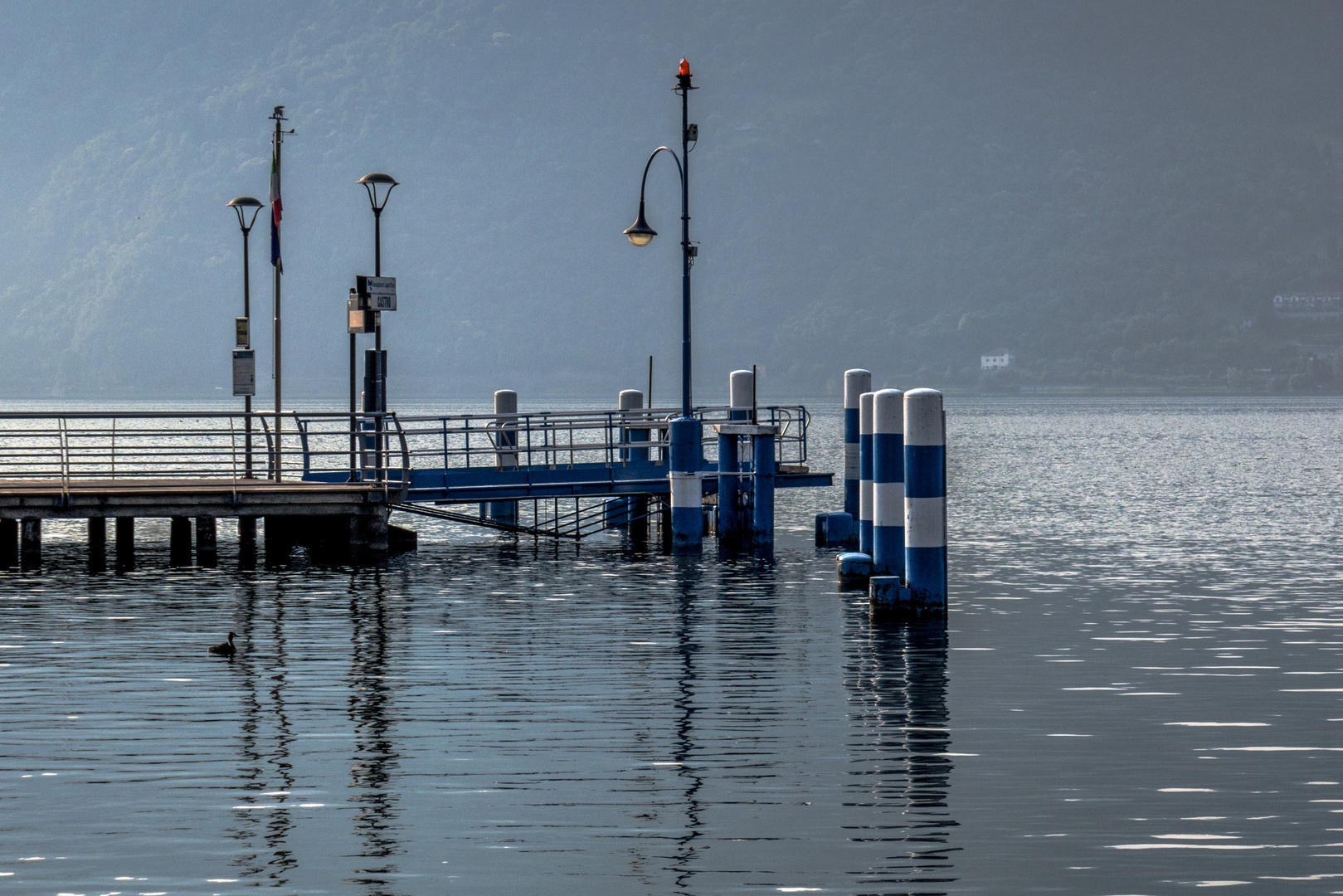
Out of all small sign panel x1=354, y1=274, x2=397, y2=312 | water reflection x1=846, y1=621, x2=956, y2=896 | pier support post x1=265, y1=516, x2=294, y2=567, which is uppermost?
small sign panel x1=354, y1=274, x2=397, y2=312

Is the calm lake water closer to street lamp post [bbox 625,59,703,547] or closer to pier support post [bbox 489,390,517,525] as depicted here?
street lamp post [bbox 625,59,703,547]

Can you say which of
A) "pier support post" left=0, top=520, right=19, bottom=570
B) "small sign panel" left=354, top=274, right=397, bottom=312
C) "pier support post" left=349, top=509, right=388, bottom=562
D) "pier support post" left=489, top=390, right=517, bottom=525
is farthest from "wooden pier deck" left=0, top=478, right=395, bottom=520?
"pier support post" left=489, top=390, right=517, bottom=525

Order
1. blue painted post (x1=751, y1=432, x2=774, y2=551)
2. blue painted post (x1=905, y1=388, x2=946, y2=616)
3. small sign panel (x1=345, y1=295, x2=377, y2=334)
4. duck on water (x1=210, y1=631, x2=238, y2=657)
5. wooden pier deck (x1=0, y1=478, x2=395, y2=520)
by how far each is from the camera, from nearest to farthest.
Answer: duck on water (x1=210, y1=631, x2=238, y2=657) < blue painted post (x1=905, y1=388, x2=946, y2=616) < wooden pier deck (x1=0, y1=478, x2=395, y2=520) < small sign panel (x1=345, y1=295, x2=377, y2=334) < blue painted post (x1=751, y1=432, x2=774, y2=551)

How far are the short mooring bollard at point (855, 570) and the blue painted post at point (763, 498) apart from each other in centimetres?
549

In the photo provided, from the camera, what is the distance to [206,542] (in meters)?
27.4

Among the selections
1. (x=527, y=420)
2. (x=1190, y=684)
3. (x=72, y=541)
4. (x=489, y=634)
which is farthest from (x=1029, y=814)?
(x=72, y=541)

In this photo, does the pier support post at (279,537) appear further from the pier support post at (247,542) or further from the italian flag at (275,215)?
the italian flag at (275,215)

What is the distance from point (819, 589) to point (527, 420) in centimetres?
934

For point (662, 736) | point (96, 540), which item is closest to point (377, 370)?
point (96, 540)

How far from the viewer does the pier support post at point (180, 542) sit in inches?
1066

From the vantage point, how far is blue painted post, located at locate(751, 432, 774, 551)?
29.0 m

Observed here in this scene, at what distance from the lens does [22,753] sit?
12.0m

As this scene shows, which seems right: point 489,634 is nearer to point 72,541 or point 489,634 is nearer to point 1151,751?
point 1151,751

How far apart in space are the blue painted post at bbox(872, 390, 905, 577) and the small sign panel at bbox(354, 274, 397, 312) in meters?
10.2
